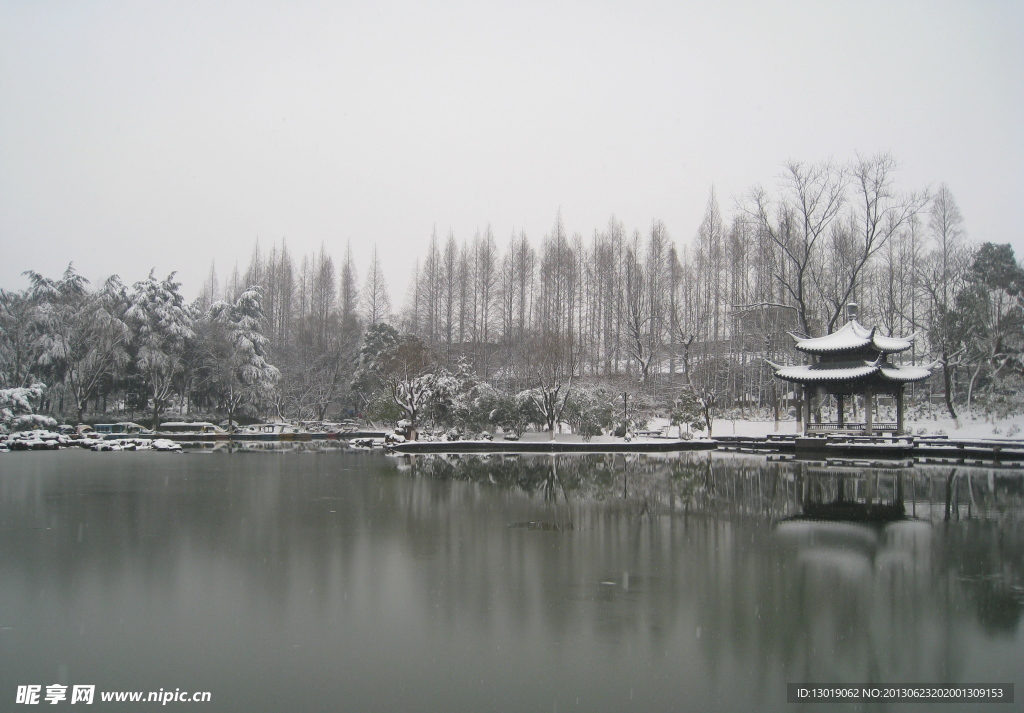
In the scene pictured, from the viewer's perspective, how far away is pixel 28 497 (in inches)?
562

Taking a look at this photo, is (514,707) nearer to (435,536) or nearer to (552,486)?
(435,536)

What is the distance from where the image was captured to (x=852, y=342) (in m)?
27.5

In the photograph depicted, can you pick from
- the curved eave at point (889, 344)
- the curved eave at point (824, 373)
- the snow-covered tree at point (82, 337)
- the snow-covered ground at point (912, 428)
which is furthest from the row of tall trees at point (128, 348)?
the curved eave at point (889, 344)

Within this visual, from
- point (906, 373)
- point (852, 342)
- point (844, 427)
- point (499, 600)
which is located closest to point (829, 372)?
point (852, 342)

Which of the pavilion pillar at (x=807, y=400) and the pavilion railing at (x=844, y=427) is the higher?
the pavilion pillar at (x=807, y=400)

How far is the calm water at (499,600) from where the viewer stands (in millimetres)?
5246

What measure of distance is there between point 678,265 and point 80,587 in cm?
3766

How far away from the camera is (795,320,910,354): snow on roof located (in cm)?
2705

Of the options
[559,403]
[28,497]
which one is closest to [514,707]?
[28,497]

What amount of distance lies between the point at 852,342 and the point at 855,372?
1.40 meters

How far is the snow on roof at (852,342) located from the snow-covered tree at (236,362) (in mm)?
28999

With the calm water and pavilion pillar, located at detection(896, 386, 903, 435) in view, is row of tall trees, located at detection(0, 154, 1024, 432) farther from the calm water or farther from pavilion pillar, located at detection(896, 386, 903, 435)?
the calm water

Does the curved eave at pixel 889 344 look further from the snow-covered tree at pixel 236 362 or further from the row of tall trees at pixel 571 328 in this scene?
the snow-covered tree at pixel 236 362

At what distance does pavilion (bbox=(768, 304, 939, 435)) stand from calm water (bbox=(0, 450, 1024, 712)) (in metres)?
13.2
